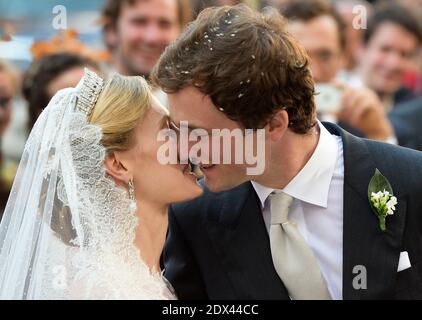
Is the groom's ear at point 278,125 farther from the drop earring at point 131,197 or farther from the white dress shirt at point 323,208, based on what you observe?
the drop earring at point 131,197

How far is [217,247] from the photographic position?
415 centimetres

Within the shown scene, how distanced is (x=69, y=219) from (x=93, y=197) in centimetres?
15

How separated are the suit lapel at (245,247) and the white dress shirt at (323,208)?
9cm

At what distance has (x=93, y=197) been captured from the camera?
3920 millimetres

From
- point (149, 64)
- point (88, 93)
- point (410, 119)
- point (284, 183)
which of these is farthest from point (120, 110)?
point (410, 119)

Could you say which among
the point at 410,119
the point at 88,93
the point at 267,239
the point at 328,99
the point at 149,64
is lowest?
the point at 267,239

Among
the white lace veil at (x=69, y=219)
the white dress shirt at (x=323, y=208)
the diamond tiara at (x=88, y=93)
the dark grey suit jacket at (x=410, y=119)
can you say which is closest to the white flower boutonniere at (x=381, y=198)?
the white dress shirt at (x=323, y=208)

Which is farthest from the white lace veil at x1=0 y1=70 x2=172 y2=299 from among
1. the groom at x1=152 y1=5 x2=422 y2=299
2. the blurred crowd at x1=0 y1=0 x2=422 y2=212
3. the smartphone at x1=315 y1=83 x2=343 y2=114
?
the smartphone at x1=315 y1=83 x2=343 y2=114

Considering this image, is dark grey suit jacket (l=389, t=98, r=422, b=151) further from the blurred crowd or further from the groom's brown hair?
the groom's brown hair

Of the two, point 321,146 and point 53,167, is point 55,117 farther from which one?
point 321,146

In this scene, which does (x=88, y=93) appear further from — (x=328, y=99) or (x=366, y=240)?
(x=328, y=99)

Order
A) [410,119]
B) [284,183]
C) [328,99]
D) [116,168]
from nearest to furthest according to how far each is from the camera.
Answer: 1. [116,168]
2. [284,183]
3. [328,99]
4. [410,119]

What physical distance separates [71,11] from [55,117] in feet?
13.3
